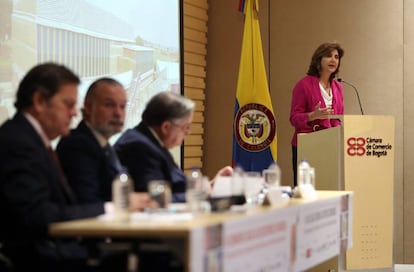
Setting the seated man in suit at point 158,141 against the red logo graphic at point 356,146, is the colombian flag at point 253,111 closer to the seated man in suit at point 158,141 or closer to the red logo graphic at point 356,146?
the red logo graphic at point 356,146

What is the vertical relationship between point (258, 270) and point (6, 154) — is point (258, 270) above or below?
below

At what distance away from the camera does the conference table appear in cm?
266

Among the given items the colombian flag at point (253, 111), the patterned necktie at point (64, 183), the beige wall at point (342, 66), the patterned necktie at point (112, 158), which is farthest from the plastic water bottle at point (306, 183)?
the beige wall at point (342, 66)

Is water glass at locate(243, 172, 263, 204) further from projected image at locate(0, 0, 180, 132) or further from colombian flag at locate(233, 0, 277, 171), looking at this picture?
colombian flag at locate(233, 0, 277, 171)

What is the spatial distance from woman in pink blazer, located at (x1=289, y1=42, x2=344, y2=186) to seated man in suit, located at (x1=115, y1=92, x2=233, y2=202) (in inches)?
91.4

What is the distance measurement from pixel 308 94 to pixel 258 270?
11.4 ft

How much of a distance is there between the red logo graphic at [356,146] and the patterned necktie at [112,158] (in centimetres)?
261

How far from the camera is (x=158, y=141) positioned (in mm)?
4207

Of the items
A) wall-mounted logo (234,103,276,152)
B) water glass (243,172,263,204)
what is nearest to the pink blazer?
wall-mounted logo (234,103,276,152)

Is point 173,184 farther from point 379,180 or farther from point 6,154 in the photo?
point 379,180

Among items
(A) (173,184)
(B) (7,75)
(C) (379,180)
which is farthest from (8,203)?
(C) (379,180)

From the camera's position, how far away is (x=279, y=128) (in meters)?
8.35

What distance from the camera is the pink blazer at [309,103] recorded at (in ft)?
21.1

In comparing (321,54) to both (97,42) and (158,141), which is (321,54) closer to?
(97,42)
